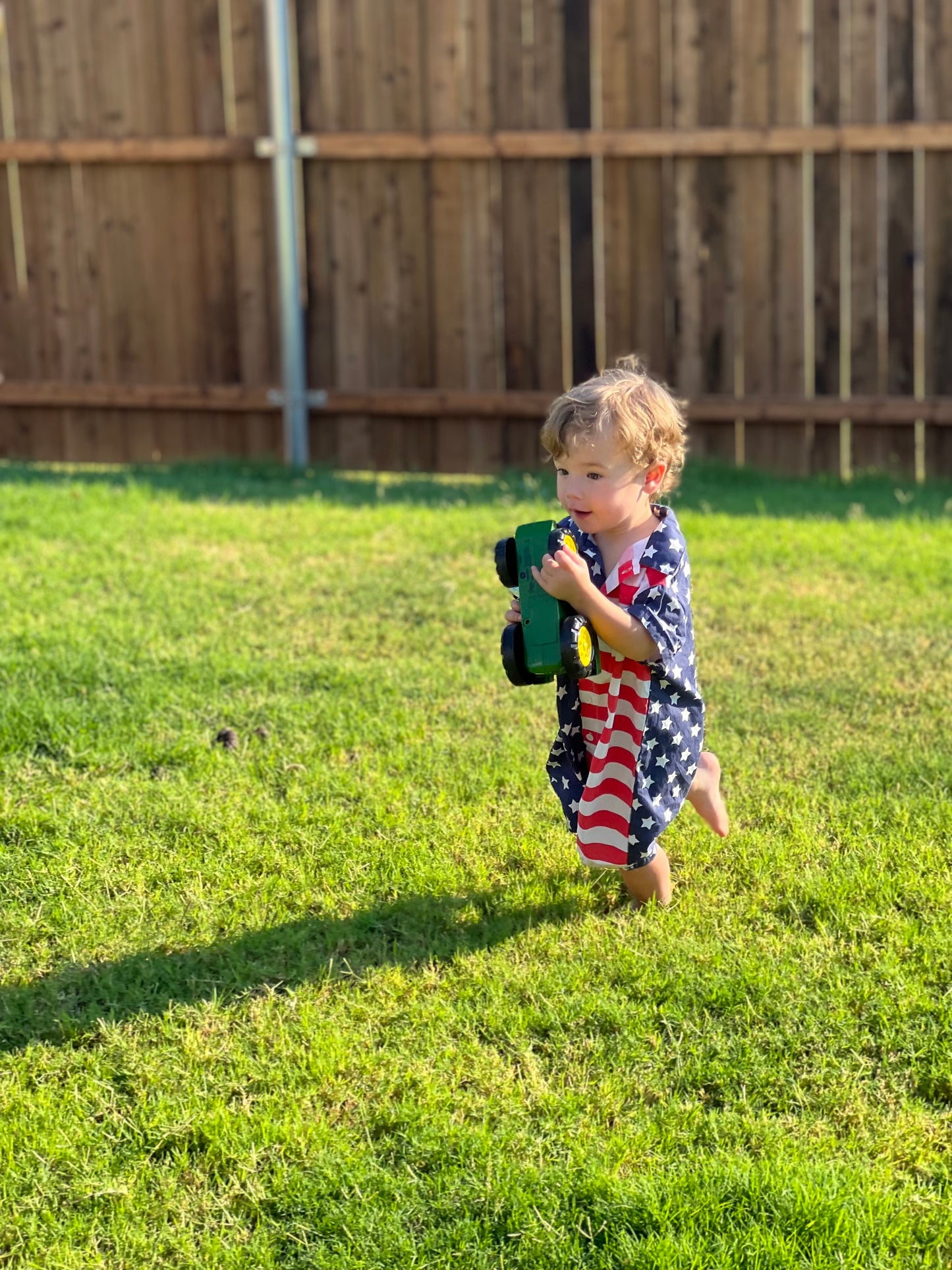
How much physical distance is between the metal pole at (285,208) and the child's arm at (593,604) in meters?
5.68

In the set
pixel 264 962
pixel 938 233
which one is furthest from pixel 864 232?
pixel 264 962

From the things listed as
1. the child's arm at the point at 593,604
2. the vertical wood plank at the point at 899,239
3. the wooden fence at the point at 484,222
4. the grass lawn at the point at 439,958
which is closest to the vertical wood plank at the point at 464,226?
the wooden fence at the point at 484,222

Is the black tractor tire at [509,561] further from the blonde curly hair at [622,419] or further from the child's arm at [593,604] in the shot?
the blonde curly hair at [622,419]

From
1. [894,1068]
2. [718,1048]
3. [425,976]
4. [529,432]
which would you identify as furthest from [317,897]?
[529,432]

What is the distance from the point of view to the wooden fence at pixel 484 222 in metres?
7.33

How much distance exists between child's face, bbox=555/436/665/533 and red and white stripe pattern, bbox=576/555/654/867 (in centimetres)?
10

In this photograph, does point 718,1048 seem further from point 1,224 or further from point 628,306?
point 1,224

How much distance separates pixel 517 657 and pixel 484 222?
563 cm

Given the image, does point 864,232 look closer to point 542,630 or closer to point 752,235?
point 752,235

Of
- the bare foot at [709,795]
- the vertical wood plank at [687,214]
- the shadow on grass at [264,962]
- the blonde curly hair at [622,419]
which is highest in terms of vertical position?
the vertical wood plank at [687,214]

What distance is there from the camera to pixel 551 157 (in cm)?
758

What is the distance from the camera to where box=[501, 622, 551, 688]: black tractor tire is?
252 cm

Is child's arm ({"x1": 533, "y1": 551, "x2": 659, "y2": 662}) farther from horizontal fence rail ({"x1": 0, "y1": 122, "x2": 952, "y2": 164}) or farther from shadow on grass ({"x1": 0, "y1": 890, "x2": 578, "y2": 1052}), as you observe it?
horizontal fence rail ({"x1": 0, "y1": 122, "x2": 952, "y2": 164})

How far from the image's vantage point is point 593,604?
2480mm
